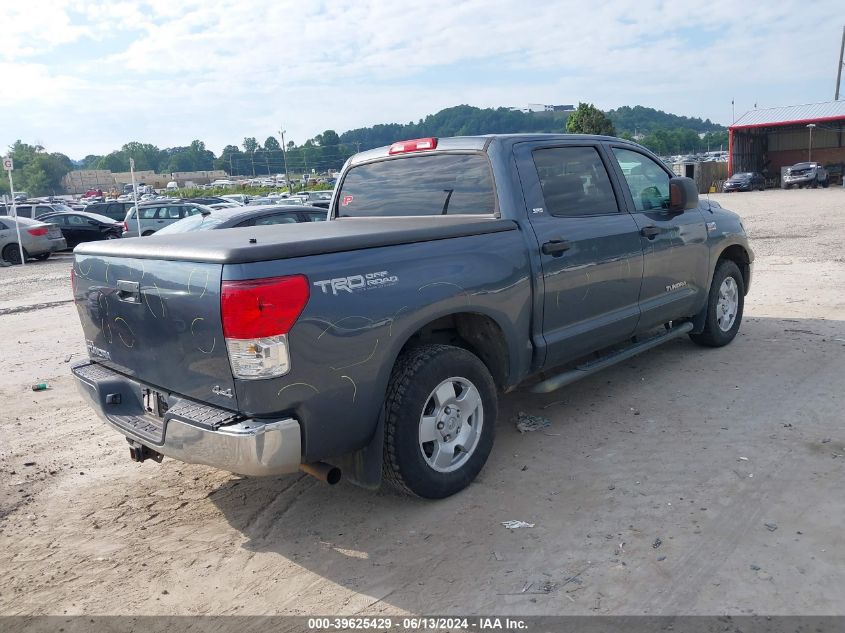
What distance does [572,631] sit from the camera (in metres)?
2.85

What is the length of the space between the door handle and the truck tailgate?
2.13 meters

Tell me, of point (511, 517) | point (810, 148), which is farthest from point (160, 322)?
point (810, 148)

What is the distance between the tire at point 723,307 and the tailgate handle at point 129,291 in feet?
15.8

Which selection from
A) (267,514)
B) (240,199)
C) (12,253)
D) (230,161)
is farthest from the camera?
(230,161)

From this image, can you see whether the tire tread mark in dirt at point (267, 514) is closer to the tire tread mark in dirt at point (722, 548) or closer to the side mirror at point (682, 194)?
the tire tread mark in dirt at point (722, 548)

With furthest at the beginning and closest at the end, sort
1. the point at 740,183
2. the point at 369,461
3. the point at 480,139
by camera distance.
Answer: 1. the point at 740,183
2. the point at 480,139
3. the point at 369,461

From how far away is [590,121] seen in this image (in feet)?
145

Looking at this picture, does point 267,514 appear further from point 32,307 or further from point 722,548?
point 32,307

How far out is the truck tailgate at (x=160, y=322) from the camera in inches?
125

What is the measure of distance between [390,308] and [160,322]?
1.11m

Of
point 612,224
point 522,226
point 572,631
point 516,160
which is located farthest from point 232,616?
point 612,224

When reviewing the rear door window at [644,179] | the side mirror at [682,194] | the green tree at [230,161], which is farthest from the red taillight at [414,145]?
the green tree at [230,161]

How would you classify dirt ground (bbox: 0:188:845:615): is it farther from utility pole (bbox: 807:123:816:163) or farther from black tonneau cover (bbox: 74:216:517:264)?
utility pole (bbox: 807:123:816:163)

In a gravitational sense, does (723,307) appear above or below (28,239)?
below
